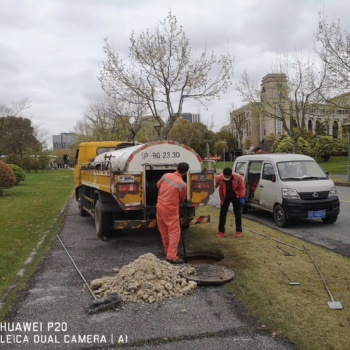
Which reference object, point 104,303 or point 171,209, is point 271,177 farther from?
point 104,303

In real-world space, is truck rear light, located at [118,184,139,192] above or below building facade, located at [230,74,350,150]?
below

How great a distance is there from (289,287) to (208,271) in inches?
49.4

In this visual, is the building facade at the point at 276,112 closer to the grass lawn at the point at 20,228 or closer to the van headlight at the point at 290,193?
the van headlight at the point at 290,193

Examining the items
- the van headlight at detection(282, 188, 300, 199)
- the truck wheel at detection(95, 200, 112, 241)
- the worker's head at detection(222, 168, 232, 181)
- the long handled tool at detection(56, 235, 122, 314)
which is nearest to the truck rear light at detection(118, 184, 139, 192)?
the truck wheel at detection(95, 200, 112, 241)

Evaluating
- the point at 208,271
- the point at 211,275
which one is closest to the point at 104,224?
the point at 208,271

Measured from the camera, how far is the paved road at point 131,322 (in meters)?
3.83

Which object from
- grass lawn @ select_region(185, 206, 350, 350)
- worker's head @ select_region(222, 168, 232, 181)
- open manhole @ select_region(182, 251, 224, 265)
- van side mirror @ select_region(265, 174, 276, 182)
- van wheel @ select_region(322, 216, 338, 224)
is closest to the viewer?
Answer: grass lawn @ select_region(185, 206, 350, 350)

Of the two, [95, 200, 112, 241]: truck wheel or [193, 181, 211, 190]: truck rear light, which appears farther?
[95, 200, 112, 241]: truck wheel

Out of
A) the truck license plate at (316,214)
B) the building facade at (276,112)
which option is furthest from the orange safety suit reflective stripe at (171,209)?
the building facade at (276,112)

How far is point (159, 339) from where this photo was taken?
3898 mm

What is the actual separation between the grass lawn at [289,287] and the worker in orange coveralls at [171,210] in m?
0.86

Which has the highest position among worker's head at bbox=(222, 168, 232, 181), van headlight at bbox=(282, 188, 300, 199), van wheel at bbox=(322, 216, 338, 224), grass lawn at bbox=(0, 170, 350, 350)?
worker's head at bbox=(222, 168, 232, 181)

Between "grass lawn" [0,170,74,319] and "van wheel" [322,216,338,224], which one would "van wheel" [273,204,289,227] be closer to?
"van wheel" [322,216,338,224]

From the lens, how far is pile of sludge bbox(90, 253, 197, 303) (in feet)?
16.6
